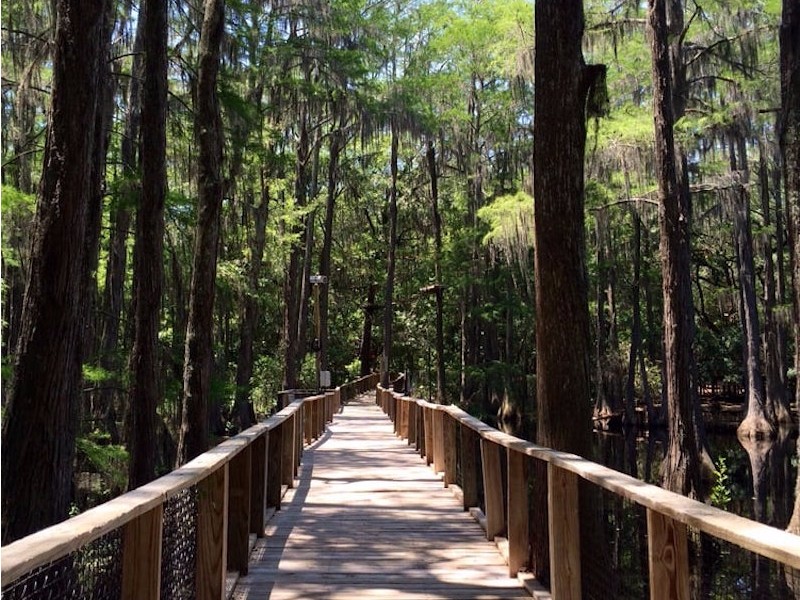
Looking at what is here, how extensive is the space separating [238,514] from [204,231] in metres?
5.47

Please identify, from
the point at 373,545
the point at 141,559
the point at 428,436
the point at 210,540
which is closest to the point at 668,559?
the point at 141,559

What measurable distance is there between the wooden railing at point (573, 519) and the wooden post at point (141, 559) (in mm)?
1702

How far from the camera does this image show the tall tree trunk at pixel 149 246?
9.05m

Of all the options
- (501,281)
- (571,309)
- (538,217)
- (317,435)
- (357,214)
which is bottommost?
(317,435)

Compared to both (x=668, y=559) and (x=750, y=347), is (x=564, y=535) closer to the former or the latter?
(x=668, y=559)

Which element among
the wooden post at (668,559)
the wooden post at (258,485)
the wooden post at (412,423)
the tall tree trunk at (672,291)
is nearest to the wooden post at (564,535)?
the wooden post at (668,559)

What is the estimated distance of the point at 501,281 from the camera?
26547mm

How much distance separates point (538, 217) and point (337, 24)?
16625 millimetres

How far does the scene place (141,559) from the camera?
2.59 m

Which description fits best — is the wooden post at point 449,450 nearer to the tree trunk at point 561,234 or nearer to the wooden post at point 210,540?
the tree trunk at point 561,234

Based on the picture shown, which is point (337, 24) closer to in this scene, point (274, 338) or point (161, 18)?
point (161, 18)

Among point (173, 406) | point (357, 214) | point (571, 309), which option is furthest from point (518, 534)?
point (357, 214)

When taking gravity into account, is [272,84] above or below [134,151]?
above

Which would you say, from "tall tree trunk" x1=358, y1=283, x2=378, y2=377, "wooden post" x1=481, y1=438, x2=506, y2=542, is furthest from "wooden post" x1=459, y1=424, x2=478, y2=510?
"tall tree trunk" x1=358, y1=283, x2=378, y2=377
